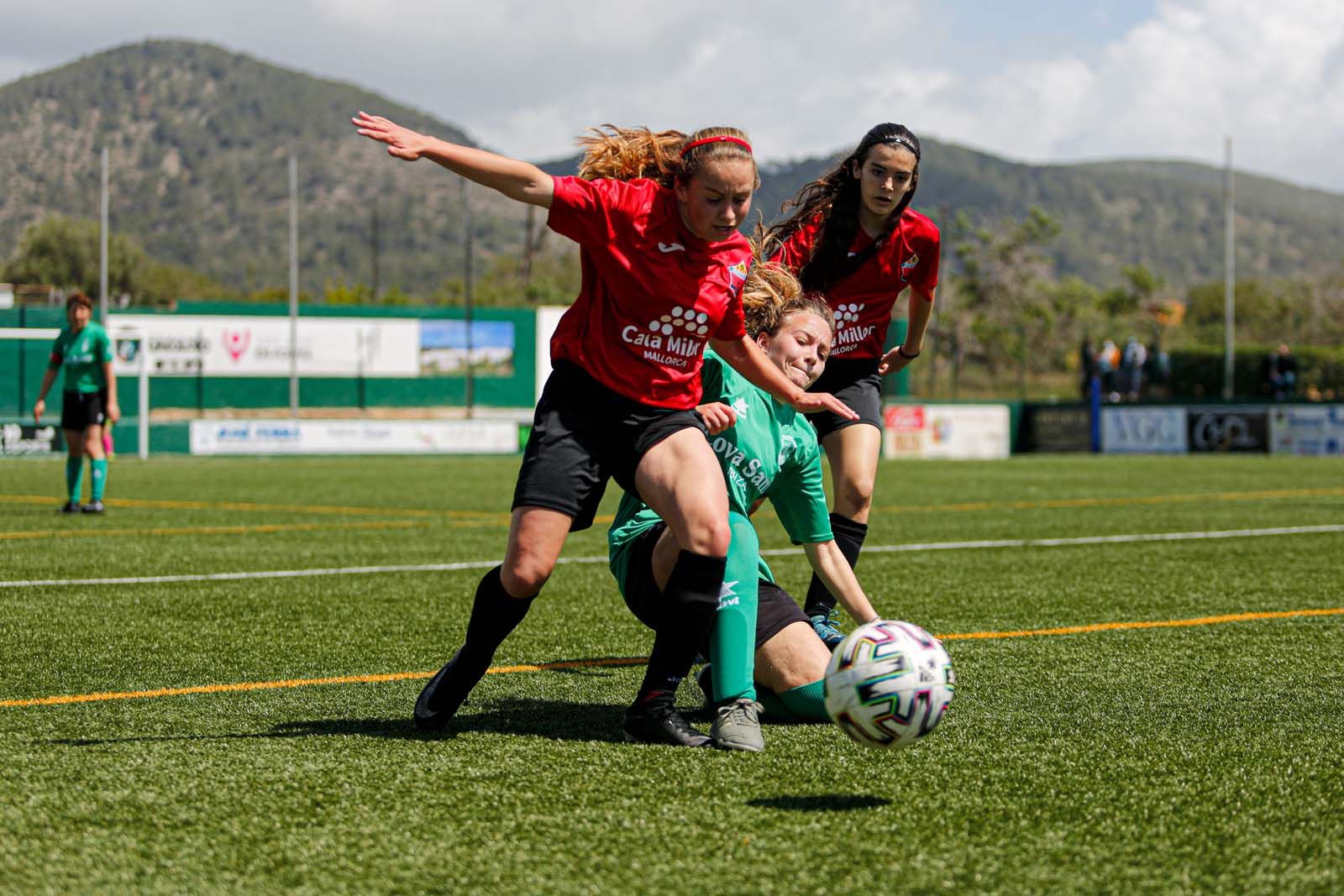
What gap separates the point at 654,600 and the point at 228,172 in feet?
568

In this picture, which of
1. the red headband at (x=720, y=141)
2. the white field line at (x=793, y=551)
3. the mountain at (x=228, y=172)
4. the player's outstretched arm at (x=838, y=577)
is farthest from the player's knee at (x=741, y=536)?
the mountain at (x=228, y=172)

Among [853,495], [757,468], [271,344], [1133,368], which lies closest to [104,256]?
[271,344]

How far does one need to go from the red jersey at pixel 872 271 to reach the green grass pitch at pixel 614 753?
1386 mm

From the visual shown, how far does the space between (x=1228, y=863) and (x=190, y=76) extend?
19932 cm

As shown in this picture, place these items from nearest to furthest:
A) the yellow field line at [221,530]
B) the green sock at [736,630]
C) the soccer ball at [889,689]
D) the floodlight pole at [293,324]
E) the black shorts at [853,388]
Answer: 1. the soccer ball at [889,689]
2. the green sock at [736,630]
3. the black shorts at [853,388]
4. the yellow field line at [221,530]
5. the floodlight pole at [293,324]

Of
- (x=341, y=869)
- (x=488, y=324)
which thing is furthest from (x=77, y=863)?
(x=488, y=324)

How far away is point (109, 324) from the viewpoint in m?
44.9

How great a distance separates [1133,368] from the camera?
38594 millimetres

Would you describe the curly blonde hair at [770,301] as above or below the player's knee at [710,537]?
above

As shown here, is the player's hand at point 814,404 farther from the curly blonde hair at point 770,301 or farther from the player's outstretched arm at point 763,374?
the curly blonde hair at point 770,301

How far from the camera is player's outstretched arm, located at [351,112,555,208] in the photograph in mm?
3855

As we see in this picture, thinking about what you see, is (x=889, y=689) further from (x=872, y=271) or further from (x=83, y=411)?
(x=83, y=411)

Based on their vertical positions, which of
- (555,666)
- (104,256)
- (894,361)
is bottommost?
(555,666)

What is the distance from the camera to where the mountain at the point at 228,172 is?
148250mm
